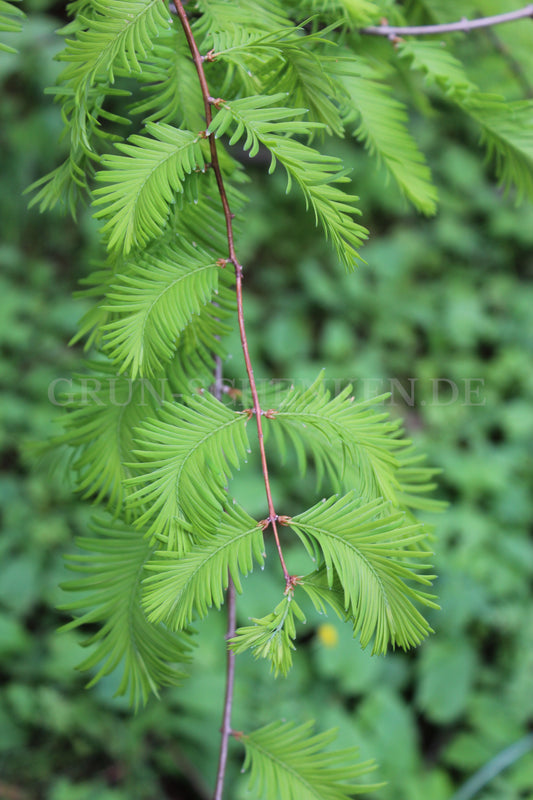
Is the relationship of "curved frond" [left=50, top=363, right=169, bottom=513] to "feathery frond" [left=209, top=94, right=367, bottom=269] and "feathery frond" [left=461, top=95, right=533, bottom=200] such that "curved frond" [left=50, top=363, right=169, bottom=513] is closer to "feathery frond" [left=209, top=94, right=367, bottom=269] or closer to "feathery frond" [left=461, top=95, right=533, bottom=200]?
"feathery frond" [left=209, top=94, right=367, bottom=269]

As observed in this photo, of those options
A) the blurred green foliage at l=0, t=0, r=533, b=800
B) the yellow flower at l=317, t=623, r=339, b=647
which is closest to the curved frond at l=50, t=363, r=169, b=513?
the blurred green foliage at l=0, t=0, r=533, b=800

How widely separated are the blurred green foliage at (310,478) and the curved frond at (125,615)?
0.74 meters

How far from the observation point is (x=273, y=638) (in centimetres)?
37

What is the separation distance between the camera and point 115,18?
430 mm

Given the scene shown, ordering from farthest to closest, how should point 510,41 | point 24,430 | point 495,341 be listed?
point 495,341 < point 24,430 < point 510,41

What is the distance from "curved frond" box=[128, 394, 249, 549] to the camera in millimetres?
389

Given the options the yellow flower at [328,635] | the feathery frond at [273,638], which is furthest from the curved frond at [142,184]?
the yellow flower at [328,635]

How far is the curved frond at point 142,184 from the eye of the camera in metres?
0.41

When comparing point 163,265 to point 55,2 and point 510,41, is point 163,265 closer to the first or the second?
point 510,41

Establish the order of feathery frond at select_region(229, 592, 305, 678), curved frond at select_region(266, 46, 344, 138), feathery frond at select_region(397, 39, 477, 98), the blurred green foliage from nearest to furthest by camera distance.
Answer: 1. feathery frond at select_region(229, 592, 305, 678)
2. curved frond at select_region(266, 46, 344, 138)
3. feathery frond at select_region(397, 39, 477, 98)
4. the blurred green foliage

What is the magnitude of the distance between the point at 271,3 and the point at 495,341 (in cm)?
200

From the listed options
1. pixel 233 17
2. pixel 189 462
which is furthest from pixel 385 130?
pixel 189 462

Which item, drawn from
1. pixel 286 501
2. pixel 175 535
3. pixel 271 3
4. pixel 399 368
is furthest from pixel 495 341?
pixel 175 535

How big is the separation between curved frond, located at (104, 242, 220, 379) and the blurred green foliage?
74 cm
